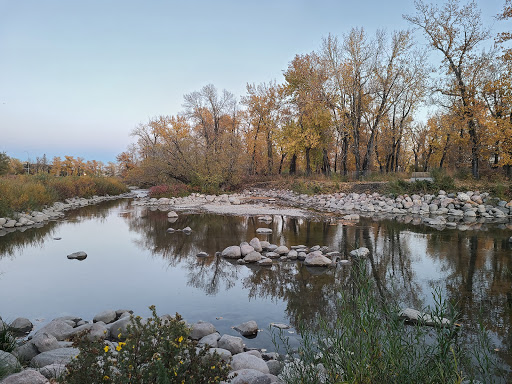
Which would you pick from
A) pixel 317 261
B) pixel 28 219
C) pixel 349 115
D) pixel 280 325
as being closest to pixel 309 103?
pixel 349 115

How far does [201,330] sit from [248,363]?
1129mm

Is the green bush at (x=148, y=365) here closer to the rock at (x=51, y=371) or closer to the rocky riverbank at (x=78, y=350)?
the rocky riverbank at (x=78, y=350)

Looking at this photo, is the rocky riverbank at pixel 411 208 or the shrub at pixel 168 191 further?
the shrub at pixel 168 191

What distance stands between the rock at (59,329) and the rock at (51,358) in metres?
0.72

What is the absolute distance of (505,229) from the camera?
12.5 metres

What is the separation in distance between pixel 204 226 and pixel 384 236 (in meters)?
6.66

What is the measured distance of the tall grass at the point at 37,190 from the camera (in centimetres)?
1403

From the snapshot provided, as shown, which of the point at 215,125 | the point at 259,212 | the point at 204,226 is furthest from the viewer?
the point at 215,125

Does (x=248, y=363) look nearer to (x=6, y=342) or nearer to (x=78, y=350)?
(x=78, y=350)

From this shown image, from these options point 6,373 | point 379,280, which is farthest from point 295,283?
point 6,373

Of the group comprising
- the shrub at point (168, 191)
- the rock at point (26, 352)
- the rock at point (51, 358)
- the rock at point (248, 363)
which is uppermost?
the shrub at point (168, 191)

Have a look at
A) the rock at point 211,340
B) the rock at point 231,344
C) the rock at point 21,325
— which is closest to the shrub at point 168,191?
the rock at point 21,325

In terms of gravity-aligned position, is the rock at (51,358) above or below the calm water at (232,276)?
above

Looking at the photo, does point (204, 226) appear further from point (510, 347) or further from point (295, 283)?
point (510, 347)
